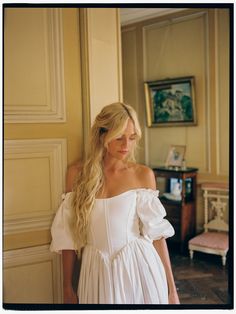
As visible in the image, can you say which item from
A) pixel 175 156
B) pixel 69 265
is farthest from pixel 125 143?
pixel 69 265

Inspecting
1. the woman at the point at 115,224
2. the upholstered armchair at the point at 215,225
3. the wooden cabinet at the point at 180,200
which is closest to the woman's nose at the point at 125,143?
the woman at the point at 115,224

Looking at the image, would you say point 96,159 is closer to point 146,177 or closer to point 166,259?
point 146,177

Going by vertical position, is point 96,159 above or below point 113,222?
above

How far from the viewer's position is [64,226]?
2.91ft

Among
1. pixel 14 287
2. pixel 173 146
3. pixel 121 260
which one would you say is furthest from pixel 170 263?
pixel 14 287

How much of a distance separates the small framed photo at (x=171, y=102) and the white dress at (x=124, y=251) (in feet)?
0.65

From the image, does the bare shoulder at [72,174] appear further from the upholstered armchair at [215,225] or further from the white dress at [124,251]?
the upholstered armchair at [215,225]

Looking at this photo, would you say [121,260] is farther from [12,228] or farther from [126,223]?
[12,228]

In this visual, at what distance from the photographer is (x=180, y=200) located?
867 millimetres

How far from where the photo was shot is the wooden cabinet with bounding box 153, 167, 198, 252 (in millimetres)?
856

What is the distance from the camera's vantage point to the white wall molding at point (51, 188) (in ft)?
2.89

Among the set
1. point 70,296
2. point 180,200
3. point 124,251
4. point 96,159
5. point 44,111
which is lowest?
point 70,296

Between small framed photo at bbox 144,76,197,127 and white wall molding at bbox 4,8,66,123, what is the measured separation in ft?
0.76

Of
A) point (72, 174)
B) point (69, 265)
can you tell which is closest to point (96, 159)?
point (72, 174)
